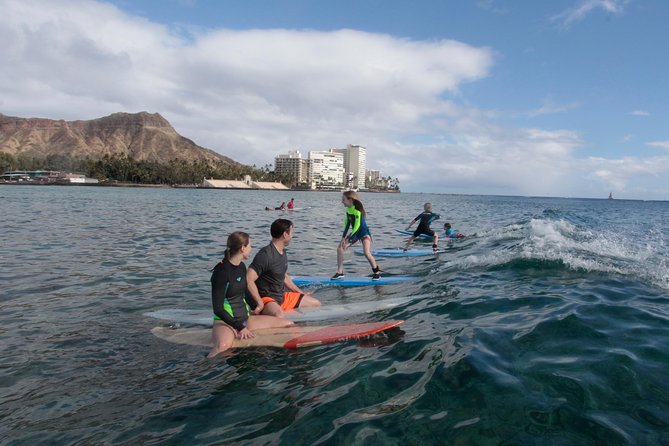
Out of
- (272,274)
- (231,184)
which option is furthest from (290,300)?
(231,184)

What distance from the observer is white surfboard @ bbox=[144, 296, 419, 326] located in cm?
763

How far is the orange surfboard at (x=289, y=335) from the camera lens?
6324 millimetres

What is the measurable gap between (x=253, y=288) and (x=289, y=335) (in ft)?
3.53

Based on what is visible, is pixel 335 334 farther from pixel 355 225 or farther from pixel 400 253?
pixel 400 253

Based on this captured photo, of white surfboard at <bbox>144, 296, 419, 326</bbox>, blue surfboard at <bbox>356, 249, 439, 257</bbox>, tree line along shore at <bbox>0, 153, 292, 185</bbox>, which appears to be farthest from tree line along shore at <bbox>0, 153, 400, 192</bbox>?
white surfboard at <bbox>144, 296, 419, 326</bbox>

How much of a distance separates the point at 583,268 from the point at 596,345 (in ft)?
20.5

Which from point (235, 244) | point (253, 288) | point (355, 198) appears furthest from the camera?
point (355, 198)

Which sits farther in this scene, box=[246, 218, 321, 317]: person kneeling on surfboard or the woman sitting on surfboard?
the woman sitting on surfboard

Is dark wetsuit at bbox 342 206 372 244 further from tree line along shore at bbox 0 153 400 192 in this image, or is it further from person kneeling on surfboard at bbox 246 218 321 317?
tree line along shore at bbox 0 153 400 192

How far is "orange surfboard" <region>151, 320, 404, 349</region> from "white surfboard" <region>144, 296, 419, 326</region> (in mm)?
603

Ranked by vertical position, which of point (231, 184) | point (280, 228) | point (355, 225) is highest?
point (231, 184)

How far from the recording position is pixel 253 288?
275 inches

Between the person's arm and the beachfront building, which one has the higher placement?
the beachfront building

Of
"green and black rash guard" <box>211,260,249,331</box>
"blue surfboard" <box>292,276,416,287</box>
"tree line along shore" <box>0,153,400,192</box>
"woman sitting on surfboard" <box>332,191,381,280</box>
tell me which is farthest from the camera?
"tree line along shore" <box>0,153,400,192</box>
